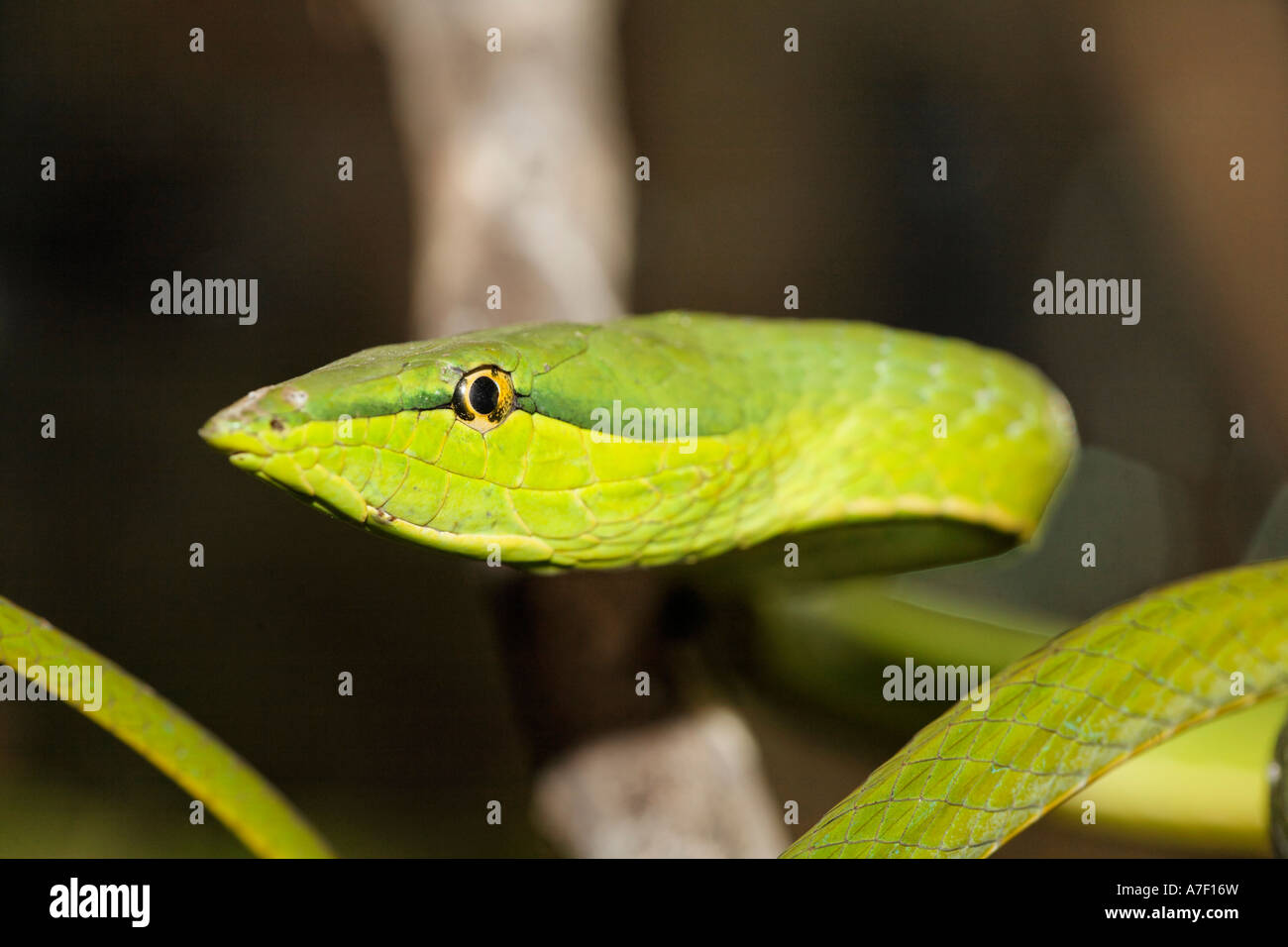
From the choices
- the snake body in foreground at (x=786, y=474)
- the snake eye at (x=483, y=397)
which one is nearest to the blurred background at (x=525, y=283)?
the snake body in foreground at (x=786, y=474)

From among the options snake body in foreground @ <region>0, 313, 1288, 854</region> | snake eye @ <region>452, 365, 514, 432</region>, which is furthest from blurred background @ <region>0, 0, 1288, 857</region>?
snake eye @ <region>452, 365, 514, 432</region>

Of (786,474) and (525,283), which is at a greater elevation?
(525,283)

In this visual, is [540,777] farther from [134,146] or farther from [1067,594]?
[134,146]

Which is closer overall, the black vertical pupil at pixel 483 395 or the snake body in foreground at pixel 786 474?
the snake body in foreground at pixel 786 474

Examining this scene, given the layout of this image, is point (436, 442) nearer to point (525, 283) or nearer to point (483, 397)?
point (483, 397)

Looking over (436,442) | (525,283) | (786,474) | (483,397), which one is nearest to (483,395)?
(483,397)

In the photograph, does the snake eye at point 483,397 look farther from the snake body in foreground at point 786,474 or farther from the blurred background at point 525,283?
the blurred background at point 525,283
